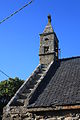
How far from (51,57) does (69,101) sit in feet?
21.0

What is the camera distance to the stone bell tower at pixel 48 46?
15.1 m

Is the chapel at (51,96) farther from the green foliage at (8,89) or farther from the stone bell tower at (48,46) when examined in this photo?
the green foliage at (8,89)

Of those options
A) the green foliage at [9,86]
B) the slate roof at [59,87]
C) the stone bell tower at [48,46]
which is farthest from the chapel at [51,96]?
the green foliage at [9,86]

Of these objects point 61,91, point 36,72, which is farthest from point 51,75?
point 61,91

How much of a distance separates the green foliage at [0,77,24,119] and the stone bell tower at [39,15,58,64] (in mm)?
8973

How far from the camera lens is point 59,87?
10602 mm

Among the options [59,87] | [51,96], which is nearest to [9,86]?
[59,87]

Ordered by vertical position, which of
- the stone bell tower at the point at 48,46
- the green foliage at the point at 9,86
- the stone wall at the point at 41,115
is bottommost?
the stone wall at the point at 41,115

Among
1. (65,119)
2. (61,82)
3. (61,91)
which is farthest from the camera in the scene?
(61,82)

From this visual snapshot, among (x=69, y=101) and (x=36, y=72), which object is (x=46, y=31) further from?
(x=69, y=101)

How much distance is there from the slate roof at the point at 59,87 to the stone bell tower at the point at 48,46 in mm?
1379

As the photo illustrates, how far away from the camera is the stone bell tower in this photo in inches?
594

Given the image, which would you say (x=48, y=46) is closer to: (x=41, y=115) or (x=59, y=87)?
(x=59, y=87)

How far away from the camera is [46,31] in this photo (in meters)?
16.6
